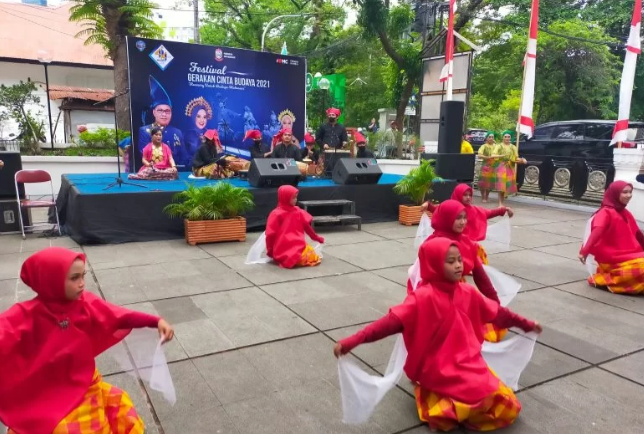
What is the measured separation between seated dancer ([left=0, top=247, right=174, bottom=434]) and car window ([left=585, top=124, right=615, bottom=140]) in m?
14.4

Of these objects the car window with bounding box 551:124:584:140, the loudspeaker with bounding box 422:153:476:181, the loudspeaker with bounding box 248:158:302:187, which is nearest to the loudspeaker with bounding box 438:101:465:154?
the loudspeaker with bounding box 422:153:476:181

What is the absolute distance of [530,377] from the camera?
11.2 ft

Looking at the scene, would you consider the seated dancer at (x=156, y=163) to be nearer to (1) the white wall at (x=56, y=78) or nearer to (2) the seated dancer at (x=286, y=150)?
(2) the seated dancer at (x=286, y=150)

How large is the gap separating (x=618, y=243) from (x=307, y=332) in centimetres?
354

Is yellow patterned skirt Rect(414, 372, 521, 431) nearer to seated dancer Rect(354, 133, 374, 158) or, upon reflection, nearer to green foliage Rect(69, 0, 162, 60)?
seated dancer Rect(354, 133, 374, 158)

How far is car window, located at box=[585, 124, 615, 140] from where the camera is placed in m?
13.5

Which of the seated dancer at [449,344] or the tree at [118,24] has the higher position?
the tree at [118,24]

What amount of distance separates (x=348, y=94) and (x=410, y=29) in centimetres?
1245

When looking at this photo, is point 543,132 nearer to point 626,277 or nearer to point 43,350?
point 626,277

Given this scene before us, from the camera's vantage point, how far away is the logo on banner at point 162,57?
1111 cm

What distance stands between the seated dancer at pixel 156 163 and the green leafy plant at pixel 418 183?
14.2 feet

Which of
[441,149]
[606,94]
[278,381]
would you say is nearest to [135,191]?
[278,381]

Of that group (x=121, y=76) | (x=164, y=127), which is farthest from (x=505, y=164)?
(x=121, y=76)

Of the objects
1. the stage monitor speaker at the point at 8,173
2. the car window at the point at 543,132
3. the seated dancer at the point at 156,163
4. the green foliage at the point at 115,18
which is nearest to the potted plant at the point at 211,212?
the seated dancer at the point at 156,163
